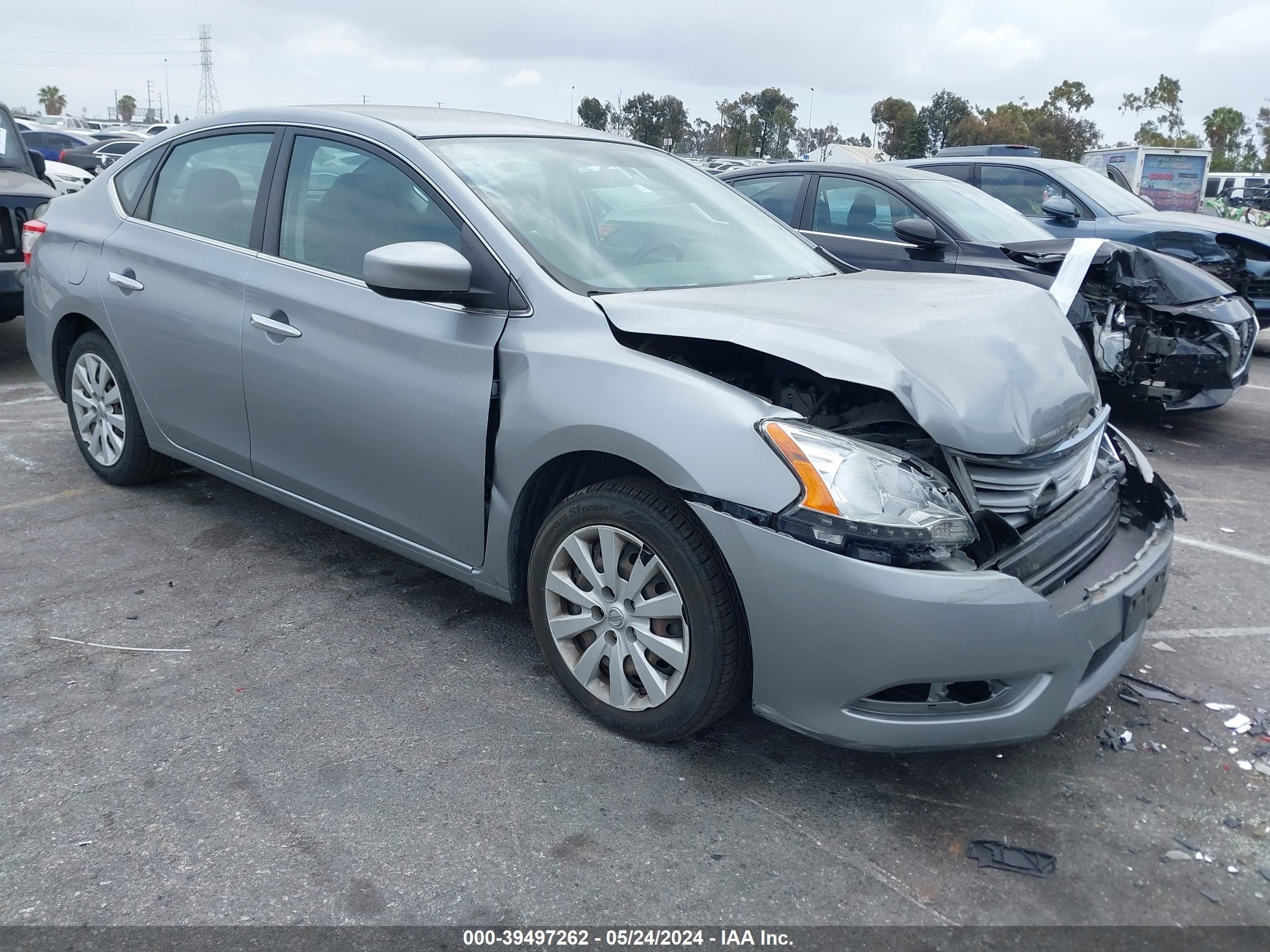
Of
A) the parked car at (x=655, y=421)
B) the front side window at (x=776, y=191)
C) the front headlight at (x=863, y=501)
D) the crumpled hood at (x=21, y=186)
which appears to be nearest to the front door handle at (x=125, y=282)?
the parked car at (x=655, y=421)

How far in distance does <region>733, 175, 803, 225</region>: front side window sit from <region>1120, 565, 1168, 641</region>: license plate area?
510 cm

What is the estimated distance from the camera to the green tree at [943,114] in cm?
6234

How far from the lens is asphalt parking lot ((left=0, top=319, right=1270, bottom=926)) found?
2326mm

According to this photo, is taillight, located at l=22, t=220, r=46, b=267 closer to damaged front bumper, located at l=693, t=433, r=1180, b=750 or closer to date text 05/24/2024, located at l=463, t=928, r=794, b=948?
damaged front bumper, located at l=693, t=433, r=1180, b=750

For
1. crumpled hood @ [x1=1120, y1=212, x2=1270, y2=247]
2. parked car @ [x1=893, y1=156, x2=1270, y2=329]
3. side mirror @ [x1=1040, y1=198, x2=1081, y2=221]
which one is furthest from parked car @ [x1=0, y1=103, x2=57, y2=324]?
crumpled hood @ [x1=1120, y1=212, x2=1270, y2=247]

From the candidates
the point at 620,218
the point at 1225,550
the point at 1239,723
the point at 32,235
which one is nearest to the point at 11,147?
the point at 32,235

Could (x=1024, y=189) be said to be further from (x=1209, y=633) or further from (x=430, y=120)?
(x=430, y=120)

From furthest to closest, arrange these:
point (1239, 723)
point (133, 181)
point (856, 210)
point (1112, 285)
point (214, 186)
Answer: point (856, 210), point (1112, 285), point (133, 181), point (214, 186), point (1239, 723)

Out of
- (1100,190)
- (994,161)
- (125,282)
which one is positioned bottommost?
(125,282)

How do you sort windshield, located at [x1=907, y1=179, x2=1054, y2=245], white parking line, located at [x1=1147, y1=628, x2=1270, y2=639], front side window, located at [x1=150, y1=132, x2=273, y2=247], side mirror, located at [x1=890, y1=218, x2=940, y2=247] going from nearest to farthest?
white parking line, located at [x1=1147, y1=628, x2=1270, y2=639]
front side window, located at [x1=150, y1=132, x2=273, y2=247]
side mirror, located at [x1=890, y1=218, x2=940, y2=247]
windshield, located at [x1=907, y1=179, x2=1054, y2=245]

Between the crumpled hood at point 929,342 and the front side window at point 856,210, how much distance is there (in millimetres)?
3989

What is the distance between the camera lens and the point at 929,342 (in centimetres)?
277

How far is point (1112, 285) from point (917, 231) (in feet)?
4.56

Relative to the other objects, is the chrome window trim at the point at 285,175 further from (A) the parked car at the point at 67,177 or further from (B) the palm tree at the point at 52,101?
(B) the palm tree at the point at 52,101
